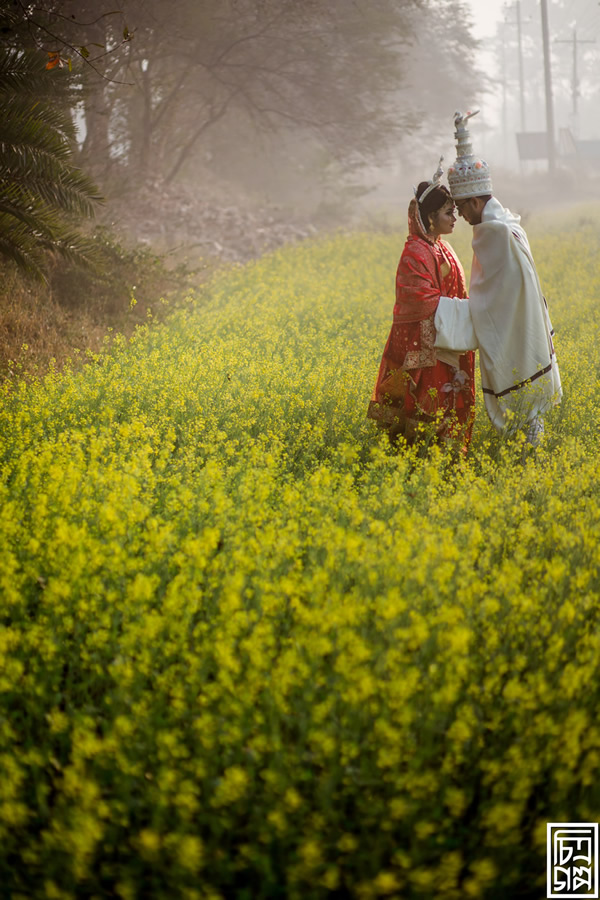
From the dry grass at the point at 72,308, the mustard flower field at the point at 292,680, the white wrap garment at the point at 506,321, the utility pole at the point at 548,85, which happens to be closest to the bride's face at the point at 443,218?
the white wrap garment at the point at 506,321

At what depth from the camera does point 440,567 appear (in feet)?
8.88

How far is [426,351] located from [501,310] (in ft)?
1.61

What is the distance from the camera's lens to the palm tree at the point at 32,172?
6320mm

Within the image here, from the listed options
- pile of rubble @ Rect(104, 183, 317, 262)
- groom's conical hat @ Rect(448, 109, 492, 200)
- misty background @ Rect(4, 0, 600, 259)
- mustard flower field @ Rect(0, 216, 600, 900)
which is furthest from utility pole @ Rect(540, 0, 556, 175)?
mustard flower field @ Rect(0, 216, 600, 900)

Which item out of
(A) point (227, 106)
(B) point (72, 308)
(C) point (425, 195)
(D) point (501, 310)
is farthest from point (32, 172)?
(A) point (227, 106)

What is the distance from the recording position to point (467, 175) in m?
4.23

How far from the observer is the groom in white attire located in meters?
4.26

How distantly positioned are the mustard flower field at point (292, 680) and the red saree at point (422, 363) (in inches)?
17.4

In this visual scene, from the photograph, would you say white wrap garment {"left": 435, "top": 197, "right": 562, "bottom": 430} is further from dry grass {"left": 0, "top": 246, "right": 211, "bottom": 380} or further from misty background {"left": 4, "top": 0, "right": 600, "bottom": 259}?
misty background {"left": 4, "top": 0, "right": 600, "bottom": 259}

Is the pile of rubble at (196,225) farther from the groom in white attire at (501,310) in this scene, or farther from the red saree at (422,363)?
the groom in white attire at (501,310)

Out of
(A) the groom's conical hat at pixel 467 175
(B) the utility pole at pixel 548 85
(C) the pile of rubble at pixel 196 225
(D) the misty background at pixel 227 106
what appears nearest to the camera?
(A) the groom's conical hat at pixel 467 175

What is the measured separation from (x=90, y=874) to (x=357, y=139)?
18.3 metres

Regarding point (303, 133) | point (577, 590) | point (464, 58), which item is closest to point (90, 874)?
point (577, 590)

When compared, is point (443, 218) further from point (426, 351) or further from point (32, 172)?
point (32, 172)
